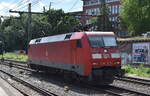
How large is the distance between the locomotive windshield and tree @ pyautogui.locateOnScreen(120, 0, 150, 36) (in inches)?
2176

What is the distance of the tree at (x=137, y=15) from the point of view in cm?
7550

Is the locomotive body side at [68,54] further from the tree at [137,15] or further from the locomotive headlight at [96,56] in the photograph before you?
the tree at [137,15]

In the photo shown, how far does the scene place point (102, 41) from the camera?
2028 cm

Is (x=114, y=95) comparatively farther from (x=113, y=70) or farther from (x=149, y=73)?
(x=149, y=73)

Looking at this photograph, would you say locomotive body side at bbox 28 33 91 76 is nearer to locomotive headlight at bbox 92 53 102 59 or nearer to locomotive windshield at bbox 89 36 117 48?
locomotive headlight at bbox 92 53 102 59

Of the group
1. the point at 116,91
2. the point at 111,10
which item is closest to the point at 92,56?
the point at 116,91

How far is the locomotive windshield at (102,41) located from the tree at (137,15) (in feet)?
181

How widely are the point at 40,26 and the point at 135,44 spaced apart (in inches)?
2247

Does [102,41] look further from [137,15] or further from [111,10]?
[111,10]

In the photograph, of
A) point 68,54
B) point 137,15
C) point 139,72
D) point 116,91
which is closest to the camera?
point 116,91

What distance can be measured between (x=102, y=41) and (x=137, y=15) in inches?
2314

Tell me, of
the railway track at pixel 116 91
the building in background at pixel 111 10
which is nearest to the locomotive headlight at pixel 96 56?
the railway track at pixel 116 91

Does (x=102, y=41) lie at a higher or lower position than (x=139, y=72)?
higher

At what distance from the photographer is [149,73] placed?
1134 inches
